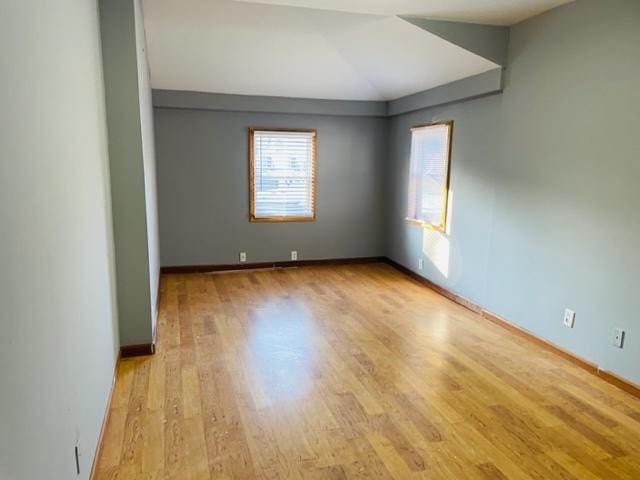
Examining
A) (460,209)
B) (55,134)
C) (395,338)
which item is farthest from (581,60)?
(55,134)

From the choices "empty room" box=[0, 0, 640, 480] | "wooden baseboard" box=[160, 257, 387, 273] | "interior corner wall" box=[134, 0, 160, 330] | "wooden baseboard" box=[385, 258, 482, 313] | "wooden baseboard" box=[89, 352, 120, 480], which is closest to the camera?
"empty room" box=[0, 0, 640, 480]

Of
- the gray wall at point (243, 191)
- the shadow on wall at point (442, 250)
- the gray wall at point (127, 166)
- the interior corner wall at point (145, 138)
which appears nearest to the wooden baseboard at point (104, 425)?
the gray wall at point (127, 166)

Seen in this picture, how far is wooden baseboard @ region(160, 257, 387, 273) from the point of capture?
553 cm

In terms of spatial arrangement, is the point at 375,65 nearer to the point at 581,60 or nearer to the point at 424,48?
the point at 424,48

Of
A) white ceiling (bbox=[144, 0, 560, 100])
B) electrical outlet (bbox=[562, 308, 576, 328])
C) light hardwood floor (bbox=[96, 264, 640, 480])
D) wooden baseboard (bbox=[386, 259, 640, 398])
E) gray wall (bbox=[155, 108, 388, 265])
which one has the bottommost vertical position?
light hardwood floor (bbox=[96, 264, 640, 480])

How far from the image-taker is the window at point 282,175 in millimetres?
5609

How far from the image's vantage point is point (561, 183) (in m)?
3.33

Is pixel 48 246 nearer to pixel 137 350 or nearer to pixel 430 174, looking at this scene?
pixel 137 350

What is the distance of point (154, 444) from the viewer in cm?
224

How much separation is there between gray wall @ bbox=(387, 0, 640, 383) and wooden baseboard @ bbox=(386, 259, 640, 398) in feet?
0.16

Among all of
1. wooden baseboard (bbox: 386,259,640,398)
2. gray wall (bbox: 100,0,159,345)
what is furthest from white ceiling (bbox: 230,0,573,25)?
wooden baseboard (bbox: 386,259,640,398)

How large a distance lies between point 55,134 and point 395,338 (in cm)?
283

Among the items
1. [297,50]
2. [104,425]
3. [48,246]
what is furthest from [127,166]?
[297,50]

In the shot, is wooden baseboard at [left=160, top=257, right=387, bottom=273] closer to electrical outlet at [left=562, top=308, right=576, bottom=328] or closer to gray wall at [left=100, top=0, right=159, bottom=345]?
gray wall at [left=100, top=0, right=159, bottom=345]
